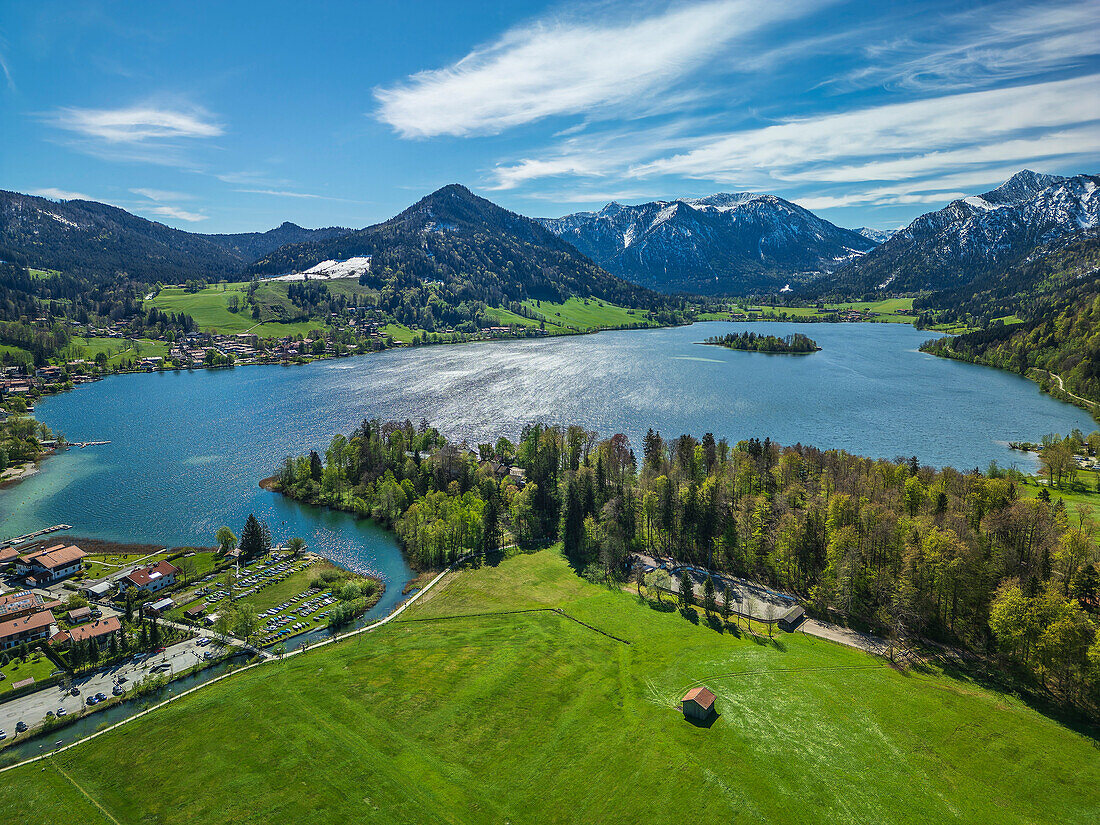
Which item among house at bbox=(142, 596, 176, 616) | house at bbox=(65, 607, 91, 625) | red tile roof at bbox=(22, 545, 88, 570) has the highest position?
red tile roof at bbox=(22, 545, 88, 570)

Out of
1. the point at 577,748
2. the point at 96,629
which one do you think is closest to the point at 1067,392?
the point at 577,748

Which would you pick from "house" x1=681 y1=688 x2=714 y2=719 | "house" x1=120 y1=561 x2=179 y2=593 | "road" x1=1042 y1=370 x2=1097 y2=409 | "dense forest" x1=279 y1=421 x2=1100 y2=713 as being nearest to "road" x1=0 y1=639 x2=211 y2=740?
"house" x1=120 y1=561 x2=179 y2=593

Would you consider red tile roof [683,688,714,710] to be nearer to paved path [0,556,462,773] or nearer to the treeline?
paved path [0,556,462,773]

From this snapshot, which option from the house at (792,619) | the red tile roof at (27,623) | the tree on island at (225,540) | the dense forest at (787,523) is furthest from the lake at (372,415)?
the house at (792,619)

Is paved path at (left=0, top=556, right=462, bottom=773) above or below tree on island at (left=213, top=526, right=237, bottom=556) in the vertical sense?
below

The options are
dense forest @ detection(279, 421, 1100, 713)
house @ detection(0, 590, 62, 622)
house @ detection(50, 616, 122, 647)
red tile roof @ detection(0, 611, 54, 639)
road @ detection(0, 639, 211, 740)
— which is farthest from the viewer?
house @ detection(0, 590, 62, 622)

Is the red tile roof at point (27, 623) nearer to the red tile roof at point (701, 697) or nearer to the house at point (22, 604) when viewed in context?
the house at point (22, 604)

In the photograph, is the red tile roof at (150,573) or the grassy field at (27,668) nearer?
the grassy field at (27,668)
